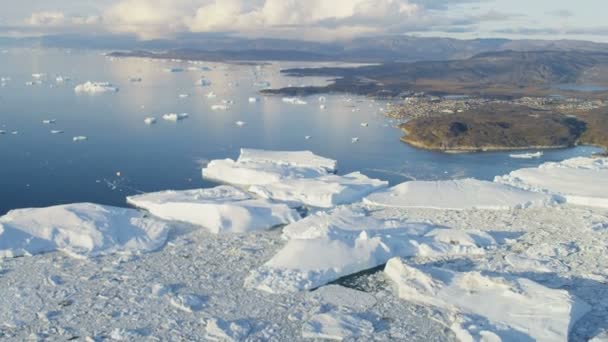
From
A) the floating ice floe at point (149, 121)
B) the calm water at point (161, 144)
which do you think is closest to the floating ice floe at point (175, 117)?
the calm water at point (161, 144)

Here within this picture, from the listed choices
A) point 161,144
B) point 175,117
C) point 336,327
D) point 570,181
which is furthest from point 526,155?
point 336,327

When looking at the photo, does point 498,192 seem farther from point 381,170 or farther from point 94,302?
point 94,302

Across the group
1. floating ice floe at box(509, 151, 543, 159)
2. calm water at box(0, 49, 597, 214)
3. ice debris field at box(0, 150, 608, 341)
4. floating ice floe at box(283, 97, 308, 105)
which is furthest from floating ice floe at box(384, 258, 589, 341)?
floating ice floe at box(283, 97, 308, 105)

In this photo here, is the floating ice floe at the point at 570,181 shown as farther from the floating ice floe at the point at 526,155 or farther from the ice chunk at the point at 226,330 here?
the ice chunk at the point at 226,330

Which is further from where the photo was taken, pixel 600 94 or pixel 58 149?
pixel 600 94

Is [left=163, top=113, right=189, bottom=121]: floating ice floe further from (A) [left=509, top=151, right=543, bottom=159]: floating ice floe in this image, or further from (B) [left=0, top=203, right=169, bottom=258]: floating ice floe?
(B) [left=0, top=203, right=169, bottom=258]: floating ice floe

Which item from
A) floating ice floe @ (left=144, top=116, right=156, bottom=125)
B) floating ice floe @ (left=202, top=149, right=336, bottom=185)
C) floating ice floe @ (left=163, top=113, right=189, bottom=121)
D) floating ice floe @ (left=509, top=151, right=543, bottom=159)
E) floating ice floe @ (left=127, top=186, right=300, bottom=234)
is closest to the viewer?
floating ice floe @ (left=127, top=186, right=300, bottom=234)

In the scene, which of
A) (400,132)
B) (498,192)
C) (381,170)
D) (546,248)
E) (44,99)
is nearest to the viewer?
(546,248)

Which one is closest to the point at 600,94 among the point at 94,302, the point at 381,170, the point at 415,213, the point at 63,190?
the point at 381,170
